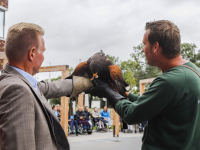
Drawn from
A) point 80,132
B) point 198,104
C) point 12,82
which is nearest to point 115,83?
point 198,104

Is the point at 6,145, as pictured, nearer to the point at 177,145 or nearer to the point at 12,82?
the point at 12,82

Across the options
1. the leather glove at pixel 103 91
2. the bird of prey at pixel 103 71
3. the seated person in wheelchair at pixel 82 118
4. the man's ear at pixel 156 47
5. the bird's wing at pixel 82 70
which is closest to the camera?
the man's ear at pixel 156 47

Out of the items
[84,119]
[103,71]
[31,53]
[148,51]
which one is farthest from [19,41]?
[84,119]

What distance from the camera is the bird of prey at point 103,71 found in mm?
2609

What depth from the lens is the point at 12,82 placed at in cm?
142

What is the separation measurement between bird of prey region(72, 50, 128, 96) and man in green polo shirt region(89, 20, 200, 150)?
2.80 ft

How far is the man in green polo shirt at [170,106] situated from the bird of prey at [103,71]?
855mm

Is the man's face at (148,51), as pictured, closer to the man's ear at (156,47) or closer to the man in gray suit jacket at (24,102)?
the man's ear at (156,47)

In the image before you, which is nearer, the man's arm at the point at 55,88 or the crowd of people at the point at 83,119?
the man's arm at the point at 55,88

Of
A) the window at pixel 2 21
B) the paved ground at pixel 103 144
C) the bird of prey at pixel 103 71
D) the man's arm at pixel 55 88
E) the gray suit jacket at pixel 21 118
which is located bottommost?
the paved ground at pixel 103 144

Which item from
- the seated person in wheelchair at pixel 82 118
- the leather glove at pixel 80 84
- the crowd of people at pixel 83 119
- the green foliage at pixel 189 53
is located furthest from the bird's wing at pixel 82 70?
the green foliage at pixel 189 53

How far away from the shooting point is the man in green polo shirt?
1.64 metres

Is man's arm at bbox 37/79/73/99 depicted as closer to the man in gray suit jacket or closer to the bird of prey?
the bird of prey

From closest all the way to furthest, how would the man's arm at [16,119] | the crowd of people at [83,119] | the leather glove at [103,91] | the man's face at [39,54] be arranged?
the man's arm at [16,119]
the man's face at [39,54]
the leather glove at [103,91]
the crowd of people at [83,119]
